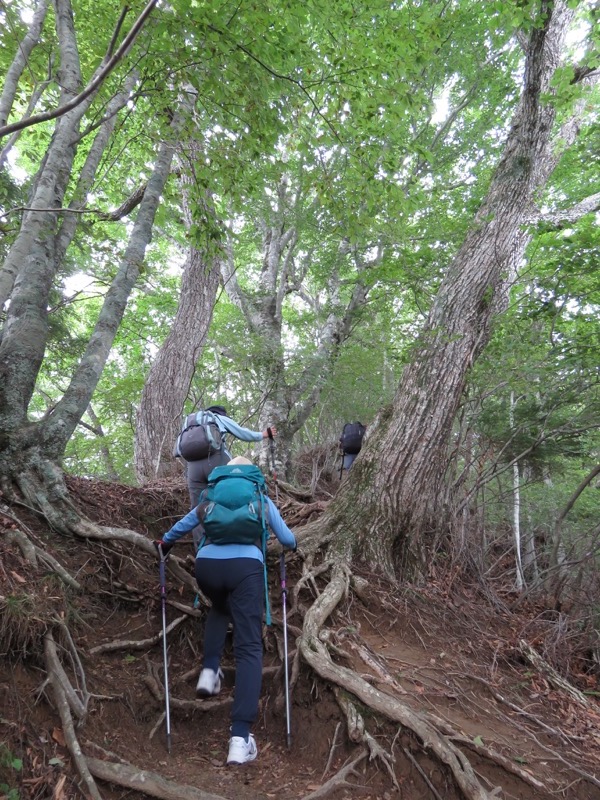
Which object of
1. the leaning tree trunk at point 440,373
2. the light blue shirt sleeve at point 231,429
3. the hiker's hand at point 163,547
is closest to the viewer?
the hiker's hand at point 163,547

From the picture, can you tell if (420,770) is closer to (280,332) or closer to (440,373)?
(440,373)

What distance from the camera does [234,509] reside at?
349cm

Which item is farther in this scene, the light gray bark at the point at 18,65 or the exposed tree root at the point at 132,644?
the light gray bark at the point at 18,65

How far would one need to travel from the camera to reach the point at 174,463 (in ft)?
25.3

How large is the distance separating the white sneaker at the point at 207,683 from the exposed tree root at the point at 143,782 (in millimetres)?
887

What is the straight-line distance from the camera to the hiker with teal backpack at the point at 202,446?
471 cm

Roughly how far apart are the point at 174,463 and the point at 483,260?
5700mm

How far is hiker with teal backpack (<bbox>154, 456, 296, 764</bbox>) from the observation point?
3291 mm

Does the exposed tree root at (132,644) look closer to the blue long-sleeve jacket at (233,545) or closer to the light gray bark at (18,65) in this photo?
the blue long-sleeve jacket at (233,545)

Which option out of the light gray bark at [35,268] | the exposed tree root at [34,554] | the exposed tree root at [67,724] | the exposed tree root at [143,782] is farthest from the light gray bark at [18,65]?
the exposed tree root at [143,782]

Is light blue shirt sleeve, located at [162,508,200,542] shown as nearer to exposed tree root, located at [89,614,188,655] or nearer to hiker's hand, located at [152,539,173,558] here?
hiker's hand, located at [152,539,173,558]

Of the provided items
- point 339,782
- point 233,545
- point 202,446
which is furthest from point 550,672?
point 202,446

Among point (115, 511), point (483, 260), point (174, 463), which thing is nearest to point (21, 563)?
point (115, 511)

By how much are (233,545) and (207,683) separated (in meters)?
1.04
